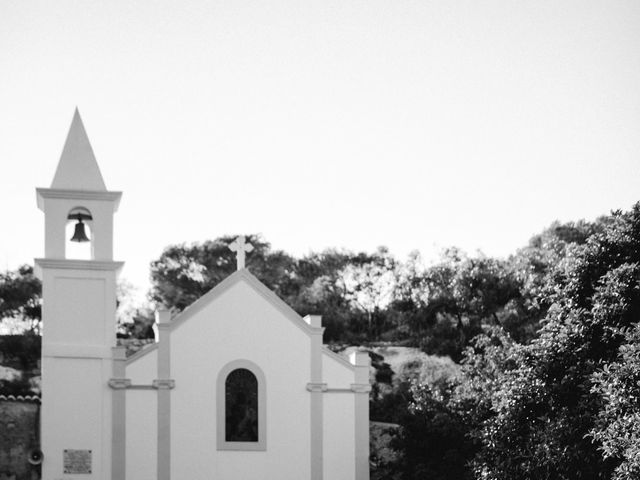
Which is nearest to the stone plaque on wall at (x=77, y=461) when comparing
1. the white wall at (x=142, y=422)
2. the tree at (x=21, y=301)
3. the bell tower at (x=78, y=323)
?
the bell tower at (x=78, y=323)

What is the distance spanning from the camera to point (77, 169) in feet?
113

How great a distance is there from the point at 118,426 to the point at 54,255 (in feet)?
15.7

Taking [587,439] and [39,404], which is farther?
[39,404]

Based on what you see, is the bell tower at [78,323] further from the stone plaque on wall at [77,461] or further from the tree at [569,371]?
the tree at [569,371]

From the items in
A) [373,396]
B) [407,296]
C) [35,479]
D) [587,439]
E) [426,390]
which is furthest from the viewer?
[407,296]

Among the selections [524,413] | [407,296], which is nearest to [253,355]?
[524,413]

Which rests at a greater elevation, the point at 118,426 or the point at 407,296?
the point at 407,296

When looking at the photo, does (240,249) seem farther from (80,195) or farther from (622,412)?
(622,412)

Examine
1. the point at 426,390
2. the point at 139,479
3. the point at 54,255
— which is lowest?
the point at 139,479

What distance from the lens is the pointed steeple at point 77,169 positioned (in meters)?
34.4

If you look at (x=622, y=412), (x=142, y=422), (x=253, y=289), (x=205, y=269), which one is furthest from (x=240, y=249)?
(x=205, y=269)

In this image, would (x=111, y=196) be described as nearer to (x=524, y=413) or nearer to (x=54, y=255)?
(x=54, y=255)

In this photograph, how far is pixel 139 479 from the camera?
33.3 metres

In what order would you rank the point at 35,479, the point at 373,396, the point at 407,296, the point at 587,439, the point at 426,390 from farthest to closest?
the point at 407,296, the point at 373,396, the point at 426,390, the point at 35,479, the point at 587,439
